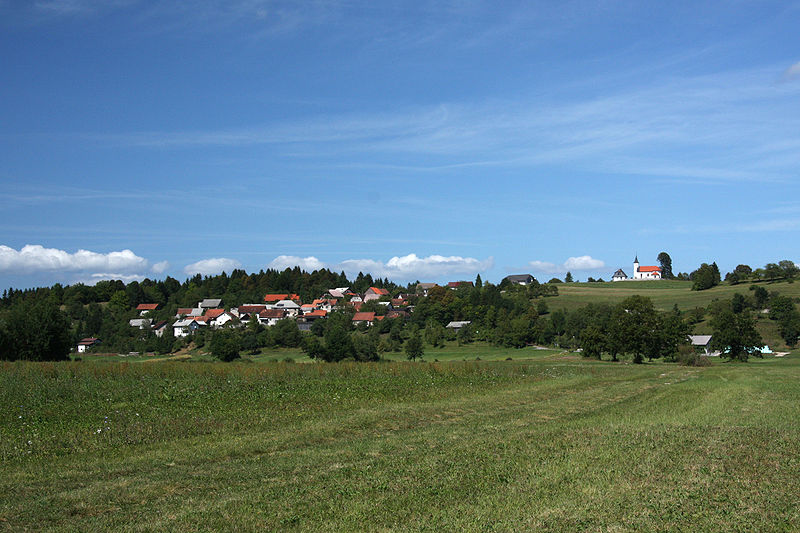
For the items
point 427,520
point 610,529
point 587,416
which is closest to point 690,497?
point 610,529

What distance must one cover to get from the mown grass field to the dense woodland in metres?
49.7

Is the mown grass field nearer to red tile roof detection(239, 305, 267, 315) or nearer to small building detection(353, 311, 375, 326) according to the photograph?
small building detection(353, 311, 375, 326)

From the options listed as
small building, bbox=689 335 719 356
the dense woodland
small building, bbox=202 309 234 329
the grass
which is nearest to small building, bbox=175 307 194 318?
the dense woodland

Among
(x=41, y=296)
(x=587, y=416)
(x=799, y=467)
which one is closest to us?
(x=799, y=467)

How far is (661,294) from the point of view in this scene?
17538 centimetres

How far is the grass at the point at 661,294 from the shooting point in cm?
14638

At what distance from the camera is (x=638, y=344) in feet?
248

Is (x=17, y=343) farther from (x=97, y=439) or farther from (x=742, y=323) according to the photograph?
(x=742, y=323)

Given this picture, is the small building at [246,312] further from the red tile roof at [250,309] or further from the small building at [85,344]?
the small building at [85,344]

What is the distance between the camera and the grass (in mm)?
146375

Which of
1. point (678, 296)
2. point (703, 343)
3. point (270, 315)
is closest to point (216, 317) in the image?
point (270, 315)

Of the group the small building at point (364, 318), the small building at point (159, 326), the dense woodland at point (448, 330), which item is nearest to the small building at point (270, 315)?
the dense woodland at point (448, 330)

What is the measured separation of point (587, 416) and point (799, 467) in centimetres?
942

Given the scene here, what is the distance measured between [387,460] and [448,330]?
4889 inches
